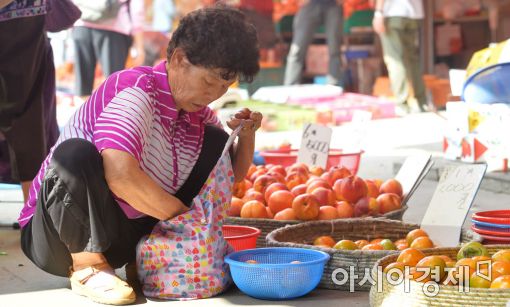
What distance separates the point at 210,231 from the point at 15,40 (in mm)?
1415

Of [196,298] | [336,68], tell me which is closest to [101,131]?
[196,298]

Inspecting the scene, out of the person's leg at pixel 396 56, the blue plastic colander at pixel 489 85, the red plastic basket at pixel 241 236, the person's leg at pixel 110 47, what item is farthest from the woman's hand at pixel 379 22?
the red plastic basket at pixel 241 236

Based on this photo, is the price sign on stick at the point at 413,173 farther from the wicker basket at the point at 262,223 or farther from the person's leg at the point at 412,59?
the person's leg at the point at 412,59

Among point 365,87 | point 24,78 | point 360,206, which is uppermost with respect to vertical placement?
point 24,78

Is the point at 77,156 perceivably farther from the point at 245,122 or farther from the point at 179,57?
the point at 245,122

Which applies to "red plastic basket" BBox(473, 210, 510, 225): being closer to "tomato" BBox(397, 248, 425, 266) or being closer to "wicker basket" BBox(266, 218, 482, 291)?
"wicker basket" BBox(266, 218, 482, 291)

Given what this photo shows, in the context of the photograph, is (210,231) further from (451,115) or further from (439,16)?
(439,16)

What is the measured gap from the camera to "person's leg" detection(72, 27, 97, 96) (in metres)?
8.02

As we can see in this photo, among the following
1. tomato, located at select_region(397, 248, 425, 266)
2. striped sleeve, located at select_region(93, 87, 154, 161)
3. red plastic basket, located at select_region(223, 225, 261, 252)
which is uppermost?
striped sleeve, located at select_region(93, 87, 154, 161)

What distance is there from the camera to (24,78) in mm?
4102

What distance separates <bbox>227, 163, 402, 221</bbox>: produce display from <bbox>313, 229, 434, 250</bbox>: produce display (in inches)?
11.7

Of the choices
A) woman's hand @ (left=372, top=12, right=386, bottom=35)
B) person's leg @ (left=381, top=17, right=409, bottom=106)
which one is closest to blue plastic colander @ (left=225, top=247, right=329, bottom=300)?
woman's hand @ (left=372, top=12, right=386, bottom=35)

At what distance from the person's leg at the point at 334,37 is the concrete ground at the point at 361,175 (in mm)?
1266

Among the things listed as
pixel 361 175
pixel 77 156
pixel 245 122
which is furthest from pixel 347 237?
pixel 361 175
